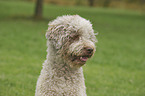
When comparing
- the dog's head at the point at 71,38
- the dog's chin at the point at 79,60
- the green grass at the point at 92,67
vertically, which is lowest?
the green grass at the point at 92,67

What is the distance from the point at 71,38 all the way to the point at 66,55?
265 mm

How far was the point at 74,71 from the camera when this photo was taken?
4.02 metres

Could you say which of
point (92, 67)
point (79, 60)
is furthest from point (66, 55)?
point (92, 67)

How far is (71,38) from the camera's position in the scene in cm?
377

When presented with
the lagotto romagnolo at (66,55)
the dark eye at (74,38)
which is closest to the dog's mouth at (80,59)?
the lagotto romagnolo at (66,55)

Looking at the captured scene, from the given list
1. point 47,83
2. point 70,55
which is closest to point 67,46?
point 70,55

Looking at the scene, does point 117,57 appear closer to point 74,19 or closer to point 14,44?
point 14,44

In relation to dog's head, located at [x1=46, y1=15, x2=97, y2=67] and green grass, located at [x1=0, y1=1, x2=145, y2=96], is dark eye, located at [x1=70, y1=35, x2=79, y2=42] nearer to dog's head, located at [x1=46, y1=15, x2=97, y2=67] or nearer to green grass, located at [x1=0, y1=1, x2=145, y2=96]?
dog's head, located at [x1=46, y1=15, x2=97, y2=67]

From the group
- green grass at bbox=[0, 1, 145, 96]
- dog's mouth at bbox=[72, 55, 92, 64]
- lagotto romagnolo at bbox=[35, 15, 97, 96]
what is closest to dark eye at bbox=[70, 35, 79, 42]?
lagotto romagnolo at bbox=[35, 15, 97, 96]

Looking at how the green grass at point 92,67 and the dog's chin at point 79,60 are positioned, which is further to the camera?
the green grass at point 92,67

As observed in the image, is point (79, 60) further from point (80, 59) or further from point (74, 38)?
point (74, 38)

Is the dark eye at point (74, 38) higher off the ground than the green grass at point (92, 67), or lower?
higher

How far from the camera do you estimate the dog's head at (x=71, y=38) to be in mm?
3662

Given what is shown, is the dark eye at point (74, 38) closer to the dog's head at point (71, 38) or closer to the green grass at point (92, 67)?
the dog's head at point (71, 38)
